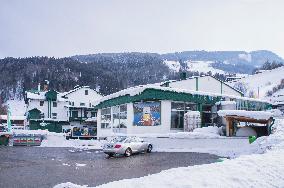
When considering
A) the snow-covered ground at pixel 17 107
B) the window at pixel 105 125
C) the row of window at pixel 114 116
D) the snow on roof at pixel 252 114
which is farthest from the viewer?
the snow-covered ground at pixel 17 107

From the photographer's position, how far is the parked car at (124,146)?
22.6 m

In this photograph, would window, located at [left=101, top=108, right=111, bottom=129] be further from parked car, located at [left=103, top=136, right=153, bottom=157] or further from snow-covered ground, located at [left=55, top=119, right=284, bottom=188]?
→ snow-covered ground, located at [left=55, top=119, right=284, bottom=188]

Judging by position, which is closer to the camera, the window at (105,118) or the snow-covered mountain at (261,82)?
the window at (105,118)

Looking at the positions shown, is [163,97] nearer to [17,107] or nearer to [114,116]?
[114,116]

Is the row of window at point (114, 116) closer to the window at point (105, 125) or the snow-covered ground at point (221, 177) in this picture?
the window at point (105, 125)

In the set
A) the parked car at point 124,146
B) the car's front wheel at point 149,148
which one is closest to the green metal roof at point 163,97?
the car's front wheel at point 149,148

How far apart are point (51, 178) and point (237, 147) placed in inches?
644

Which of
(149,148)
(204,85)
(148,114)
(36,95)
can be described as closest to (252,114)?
(149,148)

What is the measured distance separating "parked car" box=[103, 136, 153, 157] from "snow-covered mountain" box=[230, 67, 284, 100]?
128 m

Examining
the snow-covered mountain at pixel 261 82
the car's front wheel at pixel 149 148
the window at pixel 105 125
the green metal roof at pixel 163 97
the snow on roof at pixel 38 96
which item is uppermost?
the snow-covered mountain at pixel 261 82

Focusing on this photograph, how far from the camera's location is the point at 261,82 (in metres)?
164

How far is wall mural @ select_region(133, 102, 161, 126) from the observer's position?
33312 mm

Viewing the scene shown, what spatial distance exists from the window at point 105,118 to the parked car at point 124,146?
1734cm

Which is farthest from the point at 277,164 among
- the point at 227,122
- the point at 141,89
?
the point at 141,89
